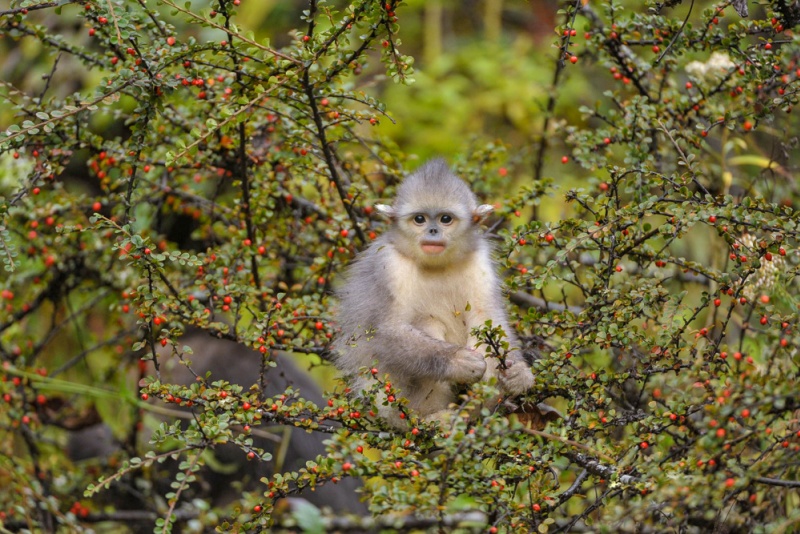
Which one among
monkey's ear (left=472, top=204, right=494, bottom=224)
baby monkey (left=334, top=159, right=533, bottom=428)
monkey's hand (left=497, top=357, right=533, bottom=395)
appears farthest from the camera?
monkey's ear (left=472, top=204, right=494, bottom=224)

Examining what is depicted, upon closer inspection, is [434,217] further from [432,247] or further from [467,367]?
[467,367]

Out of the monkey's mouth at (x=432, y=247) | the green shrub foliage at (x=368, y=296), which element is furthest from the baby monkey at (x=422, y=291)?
the green shrub foliage at (x=368, y=296)

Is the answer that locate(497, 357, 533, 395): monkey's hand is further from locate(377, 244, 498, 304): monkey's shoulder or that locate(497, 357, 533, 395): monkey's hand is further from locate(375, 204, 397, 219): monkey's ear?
locate(375, 204, 397, 219): monkey's ear

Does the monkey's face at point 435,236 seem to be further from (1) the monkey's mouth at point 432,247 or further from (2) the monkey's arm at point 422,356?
(2) the monkey's arm at point 422,356

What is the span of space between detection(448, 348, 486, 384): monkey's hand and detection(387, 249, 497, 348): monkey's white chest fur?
0.32 meters

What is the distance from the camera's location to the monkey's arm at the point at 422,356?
3.62 m

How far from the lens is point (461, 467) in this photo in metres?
2.88

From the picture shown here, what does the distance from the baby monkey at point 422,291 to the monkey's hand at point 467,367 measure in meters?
0.10

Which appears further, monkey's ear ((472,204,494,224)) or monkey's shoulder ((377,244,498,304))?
monkey's ear ((472,204,494,224))

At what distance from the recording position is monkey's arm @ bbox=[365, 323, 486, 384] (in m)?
3.62

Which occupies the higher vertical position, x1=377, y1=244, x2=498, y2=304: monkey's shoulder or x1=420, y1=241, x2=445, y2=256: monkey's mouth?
x1=420, y1=241, x2=445, y2=256: monkey's mouth

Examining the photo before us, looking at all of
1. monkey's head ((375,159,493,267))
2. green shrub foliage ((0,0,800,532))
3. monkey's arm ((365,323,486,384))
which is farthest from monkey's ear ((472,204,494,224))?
Result: monkey's arm ((365,323,486,384))

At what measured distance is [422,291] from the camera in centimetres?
404

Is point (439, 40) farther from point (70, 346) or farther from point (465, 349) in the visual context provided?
point (465, 349)
